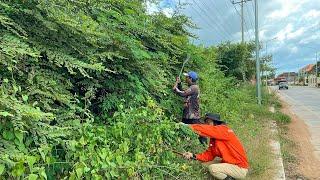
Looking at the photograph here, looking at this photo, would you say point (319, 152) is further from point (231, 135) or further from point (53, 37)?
point (53, 37)

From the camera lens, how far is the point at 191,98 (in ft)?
25.5

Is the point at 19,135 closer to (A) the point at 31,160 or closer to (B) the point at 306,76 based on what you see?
(A) the point at 31,160

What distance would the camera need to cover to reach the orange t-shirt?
5922 millimetres

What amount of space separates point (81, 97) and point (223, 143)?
6.63 ft

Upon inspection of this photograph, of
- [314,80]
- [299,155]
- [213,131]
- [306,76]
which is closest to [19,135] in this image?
[213,131]

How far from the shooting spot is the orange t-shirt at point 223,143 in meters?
5.92

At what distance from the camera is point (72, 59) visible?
455 cm

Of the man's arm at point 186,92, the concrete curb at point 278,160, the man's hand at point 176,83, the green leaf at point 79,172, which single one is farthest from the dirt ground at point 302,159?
the green leaf at point 79,172

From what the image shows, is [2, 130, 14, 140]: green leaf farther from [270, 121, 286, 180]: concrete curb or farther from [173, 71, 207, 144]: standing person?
[270, 121, 286, 180]: concrete curb

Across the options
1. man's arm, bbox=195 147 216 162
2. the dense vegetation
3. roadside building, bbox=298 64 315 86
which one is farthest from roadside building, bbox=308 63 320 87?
the dense vegetation

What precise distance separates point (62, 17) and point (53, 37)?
0.37 meters

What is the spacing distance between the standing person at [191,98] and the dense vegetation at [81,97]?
835 mm

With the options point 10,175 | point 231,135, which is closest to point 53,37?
point 10,175

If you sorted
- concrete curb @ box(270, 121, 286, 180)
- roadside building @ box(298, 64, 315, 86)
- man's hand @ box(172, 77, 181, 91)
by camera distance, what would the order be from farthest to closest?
roadside building @ box(298, 64, 315, 86), man's hand @ box(172, 77, 181, 91), concrete curb @ box(270, 121, 286, 180)
